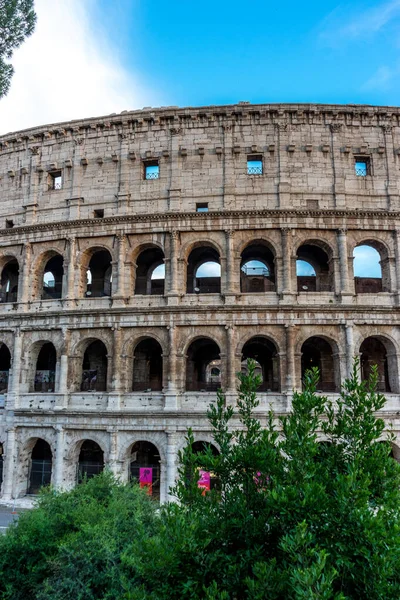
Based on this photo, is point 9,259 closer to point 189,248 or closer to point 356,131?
point 189,248

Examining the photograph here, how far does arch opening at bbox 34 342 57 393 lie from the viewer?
71.8 feet

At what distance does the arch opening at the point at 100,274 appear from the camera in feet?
75.5

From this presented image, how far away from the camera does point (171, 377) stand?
1856 cm

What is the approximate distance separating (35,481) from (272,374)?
12814 mm

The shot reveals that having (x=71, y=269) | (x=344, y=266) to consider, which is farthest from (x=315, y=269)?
(x=71, y=269)

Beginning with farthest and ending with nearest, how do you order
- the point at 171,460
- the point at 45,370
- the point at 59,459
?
the point at 45,370, the point at 59,459, the point at 171,460

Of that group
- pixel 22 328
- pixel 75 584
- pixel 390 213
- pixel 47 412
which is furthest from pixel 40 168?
pixel 75 584

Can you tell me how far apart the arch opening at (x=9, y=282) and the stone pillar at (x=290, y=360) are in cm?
1583

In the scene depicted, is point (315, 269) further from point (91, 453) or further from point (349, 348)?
point (91, 453)

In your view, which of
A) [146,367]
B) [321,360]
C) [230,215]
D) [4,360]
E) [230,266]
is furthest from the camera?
[4,360]

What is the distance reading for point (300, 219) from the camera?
19.6m

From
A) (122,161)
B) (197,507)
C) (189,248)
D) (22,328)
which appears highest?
(122,161)

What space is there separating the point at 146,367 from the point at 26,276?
7863mm

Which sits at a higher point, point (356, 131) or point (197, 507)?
point (356, 131)
